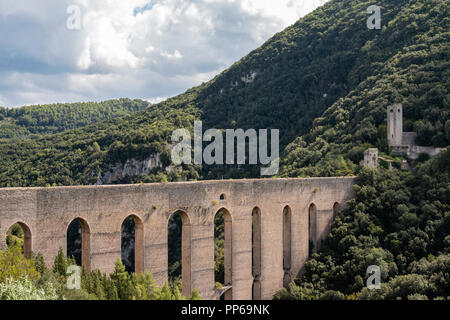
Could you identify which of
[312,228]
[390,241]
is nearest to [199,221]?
[312,228]

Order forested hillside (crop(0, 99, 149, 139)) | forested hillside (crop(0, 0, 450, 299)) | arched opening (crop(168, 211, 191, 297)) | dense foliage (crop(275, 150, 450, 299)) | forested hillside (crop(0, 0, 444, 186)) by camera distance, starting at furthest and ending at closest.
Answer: forested hillside (crop(0, 99, 149, 139)), forested hillside (crop(0, 0, 444, 186)), forested hillside (crop(0, 0, 450, 299)), dense foliage (crop(275, 150, 450, 299)), arched opening (crop(168, 211, 191, 297))

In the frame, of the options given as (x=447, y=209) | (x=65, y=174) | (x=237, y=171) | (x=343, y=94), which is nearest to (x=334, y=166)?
(x=447, y=209)

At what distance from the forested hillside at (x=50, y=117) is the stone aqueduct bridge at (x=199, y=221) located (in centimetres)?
8417

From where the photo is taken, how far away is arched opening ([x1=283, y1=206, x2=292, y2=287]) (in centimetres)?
2806

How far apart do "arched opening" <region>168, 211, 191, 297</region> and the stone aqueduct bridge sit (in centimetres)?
7

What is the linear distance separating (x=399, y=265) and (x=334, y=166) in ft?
36.6

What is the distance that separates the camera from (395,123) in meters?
39.2

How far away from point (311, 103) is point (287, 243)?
40.8 m

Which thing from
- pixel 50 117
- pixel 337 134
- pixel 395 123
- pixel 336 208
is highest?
pixel 50 117

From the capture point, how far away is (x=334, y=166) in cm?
3666

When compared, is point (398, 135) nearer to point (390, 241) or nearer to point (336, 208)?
point (336, 208)

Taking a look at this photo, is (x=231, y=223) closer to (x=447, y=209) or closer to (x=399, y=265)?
(x=399, y=265)

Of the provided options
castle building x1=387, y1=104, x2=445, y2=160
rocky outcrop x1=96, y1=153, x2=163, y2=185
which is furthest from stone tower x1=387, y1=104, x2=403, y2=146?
rocky outcrop x1=96, y1=153, x2=163, y2=185

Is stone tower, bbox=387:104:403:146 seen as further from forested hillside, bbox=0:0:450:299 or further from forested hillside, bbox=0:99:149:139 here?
forested hillside, bbox=0:99:149:139
